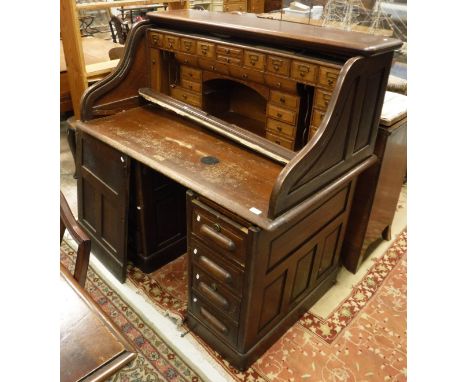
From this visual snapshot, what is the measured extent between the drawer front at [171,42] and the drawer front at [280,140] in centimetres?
70

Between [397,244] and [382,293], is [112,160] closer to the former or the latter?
[382,293]

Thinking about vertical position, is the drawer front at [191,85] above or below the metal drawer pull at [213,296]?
above

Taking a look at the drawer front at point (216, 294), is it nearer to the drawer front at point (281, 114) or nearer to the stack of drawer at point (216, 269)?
the stack of drawer at point (216, 269)

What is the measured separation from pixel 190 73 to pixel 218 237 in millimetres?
1013

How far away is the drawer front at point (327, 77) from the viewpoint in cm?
153

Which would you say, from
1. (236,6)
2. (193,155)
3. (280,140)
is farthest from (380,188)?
(236,6)

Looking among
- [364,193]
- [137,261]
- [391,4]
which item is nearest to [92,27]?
[391,4]

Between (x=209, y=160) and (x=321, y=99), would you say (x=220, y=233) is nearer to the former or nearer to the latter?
(x=209, y=160)

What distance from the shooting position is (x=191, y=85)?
221 cm

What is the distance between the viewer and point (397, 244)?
2861 millimetres

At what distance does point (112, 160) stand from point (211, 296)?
875 mm

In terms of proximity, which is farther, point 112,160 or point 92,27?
point 92,27

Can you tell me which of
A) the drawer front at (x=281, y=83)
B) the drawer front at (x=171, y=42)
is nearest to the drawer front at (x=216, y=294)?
the drawer front at (x=281, y=83)

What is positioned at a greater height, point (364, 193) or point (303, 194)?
point (303, 194)
